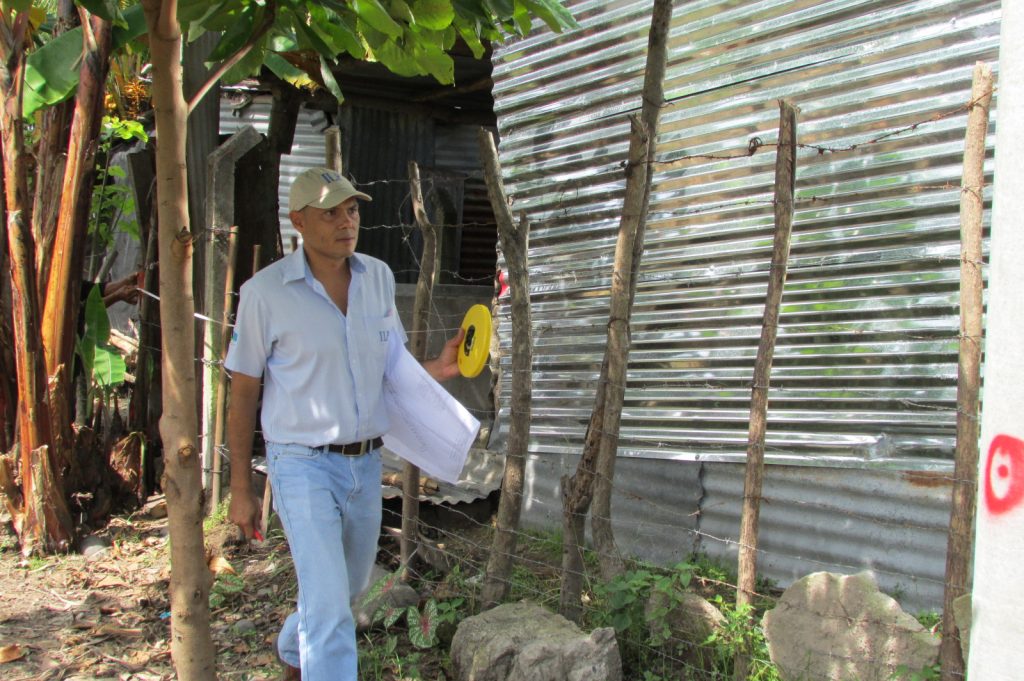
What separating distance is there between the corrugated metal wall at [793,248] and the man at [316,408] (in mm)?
1988

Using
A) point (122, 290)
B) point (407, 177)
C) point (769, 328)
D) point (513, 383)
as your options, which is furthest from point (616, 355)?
point (407, 177)

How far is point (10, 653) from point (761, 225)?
4.18 m

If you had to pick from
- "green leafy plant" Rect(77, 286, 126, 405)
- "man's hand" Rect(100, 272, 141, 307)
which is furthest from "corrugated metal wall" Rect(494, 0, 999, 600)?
"man's hand" Rect(100, 272, 141, 307)

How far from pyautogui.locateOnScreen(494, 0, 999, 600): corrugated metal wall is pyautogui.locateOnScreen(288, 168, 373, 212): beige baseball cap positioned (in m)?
2.04

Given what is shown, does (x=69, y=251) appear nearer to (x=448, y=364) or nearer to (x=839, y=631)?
(x=448, y=364)

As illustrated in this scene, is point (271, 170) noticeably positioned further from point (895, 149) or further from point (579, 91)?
point (895, 149)

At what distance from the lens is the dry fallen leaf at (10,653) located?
4.61m

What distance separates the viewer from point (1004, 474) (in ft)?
4.20

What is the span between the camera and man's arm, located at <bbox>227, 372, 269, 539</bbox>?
12.1 feet

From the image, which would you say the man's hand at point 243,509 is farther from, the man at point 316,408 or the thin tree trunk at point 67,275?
the thin tree trunk at point 67,275

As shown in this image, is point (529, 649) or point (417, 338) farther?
point (417, 338)

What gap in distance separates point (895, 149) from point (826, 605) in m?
2.06

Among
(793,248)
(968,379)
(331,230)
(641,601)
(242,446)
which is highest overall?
(793,248)

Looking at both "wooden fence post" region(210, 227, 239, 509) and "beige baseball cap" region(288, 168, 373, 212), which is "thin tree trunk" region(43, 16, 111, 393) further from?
"beige baseball cap" region(288, 168, 373, 212)
